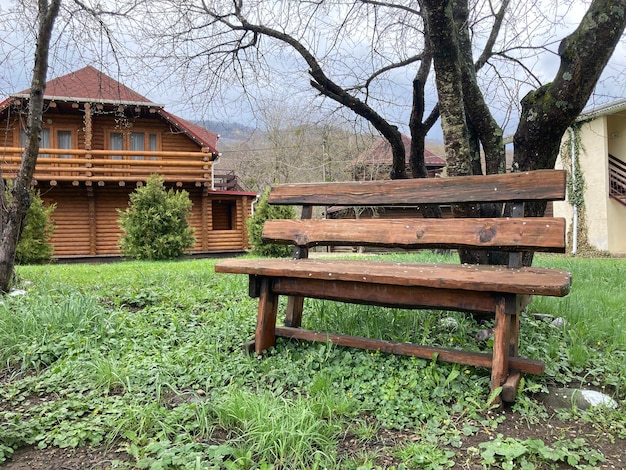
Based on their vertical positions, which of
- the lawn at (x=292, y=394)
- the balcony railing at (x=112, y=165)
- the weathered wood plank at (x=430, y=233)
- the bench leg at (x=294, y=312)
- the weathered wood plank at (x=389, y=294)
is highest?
the balcony railing at (x=112, y=165)

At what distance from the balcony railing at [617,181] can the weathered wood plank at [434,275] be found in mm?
13875

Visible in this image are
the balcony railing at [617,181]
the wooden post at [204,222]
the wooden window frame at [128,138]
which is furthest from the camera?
the wooden post at [204,222]

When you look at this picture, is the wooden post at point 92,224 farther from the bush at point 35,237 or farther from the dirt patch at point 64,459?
the dirt patch at point 64,459

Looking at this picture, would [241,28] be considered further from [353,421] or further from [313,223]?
[353,421]

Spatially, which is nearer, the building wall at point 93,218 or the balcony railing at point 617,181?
the balcony railing at point 617,181

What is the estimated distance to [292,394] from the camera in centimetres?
259

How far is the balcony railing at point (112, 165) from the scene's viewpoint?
1620cm

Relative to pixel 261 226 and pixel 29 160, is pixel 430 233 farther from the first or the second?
pixel 261 226

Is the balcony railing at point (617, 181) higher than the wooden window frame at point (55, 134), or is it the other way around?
the wooden window frame at point (55, 134)

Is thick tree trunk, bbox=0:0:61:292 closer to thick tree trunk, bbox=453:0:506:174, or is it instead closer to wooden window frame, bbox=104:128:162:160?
thick tree trunk, bbox=453:0:506:174

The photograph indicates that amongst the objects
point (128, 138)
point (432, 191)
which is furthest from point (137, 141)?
point (432, 191)

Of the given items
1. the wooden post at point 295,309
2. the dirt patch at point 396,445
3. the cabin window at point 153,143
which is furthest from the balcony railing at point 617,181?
the cabin window at point 153,143

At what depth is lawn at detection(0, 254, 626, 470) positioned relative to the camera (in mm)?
1974

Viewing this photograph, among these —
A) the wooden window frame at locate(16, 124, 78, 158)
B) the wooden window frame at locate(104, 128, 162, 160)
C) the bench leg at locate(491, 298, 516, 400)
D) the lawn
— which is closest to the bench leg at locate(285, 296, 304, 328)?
the lawn
